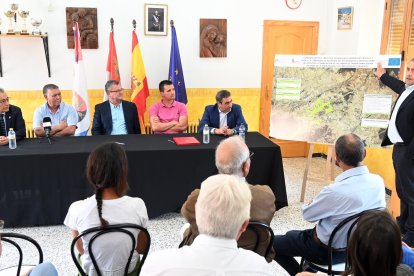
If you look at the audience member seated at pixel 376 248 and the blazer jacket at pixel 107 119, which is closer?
the audience member seated at pixel 376 248

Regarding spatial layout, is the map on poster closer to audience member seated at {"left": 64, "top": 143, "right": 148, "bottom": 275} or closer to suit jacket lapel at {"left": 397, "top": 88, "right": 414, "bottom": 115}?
suit jacket lapel at {"left": 397, "top": 88, "right": 414, "bottom": 115}

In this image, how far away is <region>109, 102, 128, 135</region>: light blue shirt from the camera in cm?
428

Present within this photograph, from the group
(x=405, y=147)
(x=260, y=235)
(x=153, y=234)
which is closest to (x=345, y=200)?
(x=260, y=235)

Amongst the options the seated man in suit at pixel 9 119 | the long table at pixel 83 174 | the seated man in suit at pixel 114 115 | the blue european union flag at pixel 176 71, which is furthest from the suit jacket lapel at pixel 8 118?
the blue european union flag at pixel 176 71

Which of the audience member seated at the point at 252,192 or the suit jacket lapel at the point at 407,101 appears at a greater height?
the suit jacket lapel at the point at 407,101

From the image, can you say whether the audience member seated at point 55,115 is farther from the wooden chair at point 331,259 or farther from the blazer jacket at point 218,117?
the wooden chair at point 331,259

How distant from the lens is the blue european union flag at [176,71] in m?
5.08

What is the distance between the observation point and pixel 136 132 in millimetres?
4398

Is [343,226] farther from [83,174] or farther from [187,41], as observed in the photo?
[187,41]

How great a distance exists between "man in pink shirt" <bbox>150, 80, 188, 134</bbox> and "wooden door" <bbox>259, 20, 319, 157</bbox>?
1.75 meters

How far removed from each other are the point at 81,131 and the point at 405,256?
13.0ft

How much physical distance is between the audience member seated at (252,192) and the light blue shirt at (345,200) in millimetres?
324

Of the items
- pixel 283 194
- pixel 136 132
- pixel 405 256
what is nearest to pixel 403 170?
pixel 283 194

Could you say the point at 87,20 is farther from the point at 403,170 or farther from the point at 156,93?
the point at 403,170
